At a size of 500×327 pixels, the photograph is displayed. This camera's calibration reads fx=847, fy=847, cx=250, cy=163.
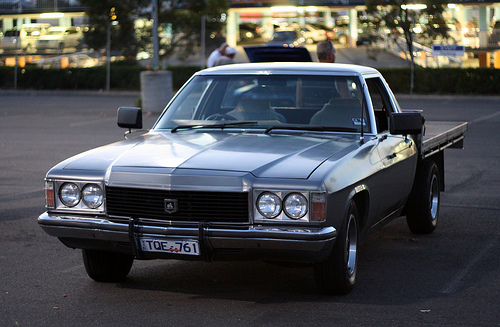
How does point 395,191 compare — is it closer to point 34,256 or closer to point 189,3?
point 34,256

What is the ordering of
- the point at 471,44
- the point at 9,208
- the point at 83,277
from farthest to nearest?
the point at 471,44 → the point at 9,208 → the point at 83,277

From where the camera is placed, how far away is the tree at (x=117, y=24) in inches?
1505

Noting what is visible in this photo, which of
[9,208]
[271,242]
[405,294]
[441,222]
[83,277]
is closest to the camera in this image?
[271,242]

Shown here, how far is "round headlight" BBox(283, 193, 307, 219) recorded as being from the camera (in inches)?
200

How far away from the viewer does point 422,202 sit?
7641 millimetres

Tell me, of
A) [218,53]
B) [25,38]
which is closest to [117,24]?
[25,38]

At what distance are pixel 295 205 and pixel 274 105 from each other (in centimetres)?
172

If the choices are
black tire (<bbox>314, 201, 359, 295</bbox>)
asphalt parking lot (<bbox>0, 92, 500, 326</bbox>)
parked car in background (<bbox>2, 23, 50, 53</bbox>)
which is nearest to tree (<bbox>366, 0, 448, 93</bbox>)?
parked car in background (<bbox>2, 23, 50, 53</bbox>)

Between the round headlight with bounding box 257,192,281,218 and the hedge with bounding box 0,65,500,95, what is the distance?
90.7 feet

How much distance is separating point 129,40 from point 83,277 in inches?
1370

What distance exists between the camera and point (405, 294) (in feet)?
18.8

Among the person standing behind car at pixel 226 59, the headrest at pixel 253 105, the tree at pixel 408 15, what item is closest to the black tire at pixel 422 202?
the headrest at pixel 253 105

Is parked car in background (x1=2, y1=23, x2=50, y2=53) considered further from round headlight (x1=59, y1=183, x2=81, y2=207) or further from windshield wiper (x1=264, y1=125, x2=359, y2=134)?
round headlight (x1=59, y1=183, x2=81, y2=207)

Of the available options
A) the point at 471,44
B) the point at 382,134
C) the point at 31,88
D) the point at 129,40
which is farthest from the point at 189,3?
the point at 382,134
